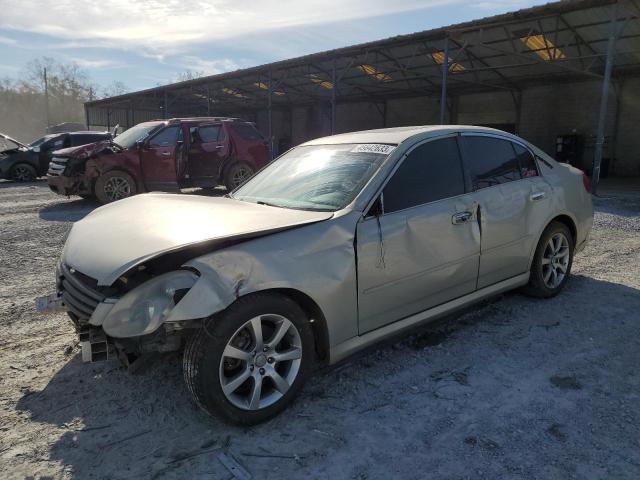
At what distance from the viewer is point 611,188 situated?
13789 mm

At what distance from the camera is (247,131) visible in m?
11.5

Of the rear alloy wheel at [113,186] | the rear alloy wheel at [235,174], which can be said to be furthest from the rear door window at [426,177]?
the rear alloy wheel at [113,186]

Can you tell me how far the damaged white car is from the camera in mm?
2443

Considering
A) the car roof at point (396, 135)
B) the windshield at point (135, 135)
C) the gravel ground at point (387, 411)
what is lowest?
the gravel ground at point (387, 411)

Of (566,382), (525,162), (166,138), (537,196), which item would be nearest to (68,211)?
(166,138)

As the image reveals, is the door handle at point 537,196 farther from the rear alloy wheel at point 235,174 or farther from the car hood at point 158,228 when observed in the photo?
the rear alloy wheel at point 235,174

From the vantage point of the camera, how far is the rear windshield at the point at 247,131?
11.3 meters

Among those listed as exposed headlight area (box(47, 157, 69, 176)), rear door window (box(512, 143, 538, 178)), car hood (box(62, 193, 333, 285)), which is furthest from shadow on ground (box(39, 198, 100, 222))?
rear door window (box(512, 143, 538, 178))

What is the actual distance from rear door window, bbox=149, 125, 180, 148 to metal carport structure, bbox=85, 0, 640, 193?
817 cm

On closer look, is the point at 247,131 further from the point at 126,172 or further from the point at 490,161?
the point at 490,161

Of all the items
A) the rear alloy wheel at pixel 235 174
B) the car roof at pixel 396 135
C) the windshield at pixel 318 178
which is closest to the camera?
the windshield at pixel 318 178

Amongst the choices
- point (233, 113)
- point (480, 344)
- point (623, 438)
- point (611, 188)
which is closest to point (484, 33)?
point (611, 188)

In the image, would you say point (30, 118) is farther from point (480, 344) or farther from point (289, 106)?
point (480, 344)

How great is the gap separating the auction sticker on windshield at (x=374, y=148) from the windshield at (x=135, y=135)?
7819mm
